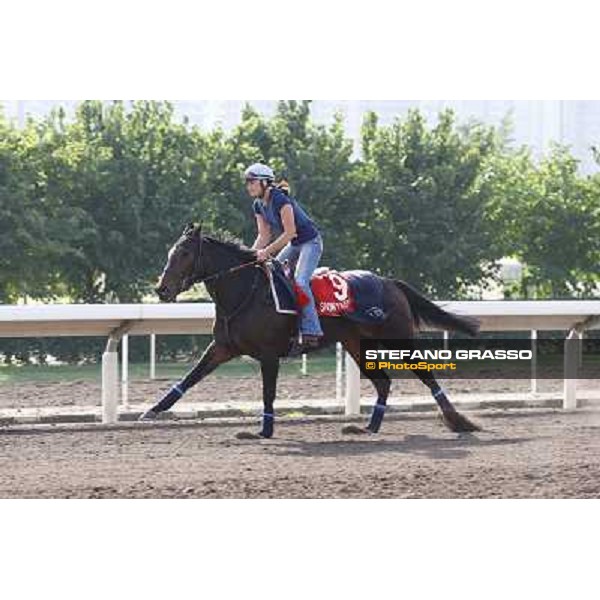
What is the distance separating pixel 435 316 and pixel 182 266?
7.27 feet

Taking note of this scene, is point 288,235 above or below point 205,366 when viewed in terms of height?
above

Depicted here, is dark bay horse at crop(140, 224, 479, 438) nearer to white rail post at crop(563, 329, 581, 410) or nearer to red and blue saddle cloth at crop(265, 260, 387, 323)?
red and blue saddle cloth at crop(265, 260, 387, 323)

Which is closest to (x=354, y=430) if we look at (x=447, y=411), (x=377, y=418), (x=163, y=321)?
(x=377, y=418)

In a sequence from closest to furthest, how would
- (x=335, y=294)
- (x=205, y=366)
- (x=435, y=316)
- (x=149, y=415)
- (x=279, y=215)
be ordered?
1. (x=279, y=215)
2. (x=205, y=366)
3. (x=335, y=294)
4. (x=149, y=415)
5. (x=435, y=316)

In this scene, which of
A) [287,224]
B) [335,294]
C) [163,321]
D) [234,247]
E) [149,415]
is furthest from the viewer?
[163,321]

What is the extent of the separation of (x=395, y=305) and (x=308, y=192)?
7573 mm

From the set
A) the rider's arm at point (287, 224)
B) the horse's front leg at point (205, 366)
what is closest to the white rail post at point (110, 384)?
the horse's front leg at point (205, 366)

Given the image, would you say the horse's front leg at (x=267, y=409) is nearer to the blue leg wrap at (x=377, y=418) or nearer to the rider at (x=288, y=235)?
the rider at (x=288, y=235)

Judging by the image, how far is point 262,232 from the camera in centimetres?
1031

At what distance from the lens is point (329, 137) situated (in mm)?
18688

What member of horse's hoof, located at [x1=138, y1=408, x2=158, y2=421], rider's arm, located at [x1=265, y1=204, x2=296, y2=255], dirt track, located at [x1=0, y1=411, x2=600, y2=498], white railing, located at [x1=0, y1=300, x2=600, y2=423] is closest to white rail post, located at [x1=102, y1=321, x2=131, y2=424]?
white railing, located at [x1=0, y1=300, x2=600, y2=423]

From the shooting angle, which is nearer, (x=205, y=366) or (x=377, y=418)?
(x=205, y=366)

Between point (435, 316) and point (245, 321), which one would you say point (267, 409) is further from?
point (435, 316)

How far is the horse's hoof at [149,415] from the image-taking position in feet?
35.1
